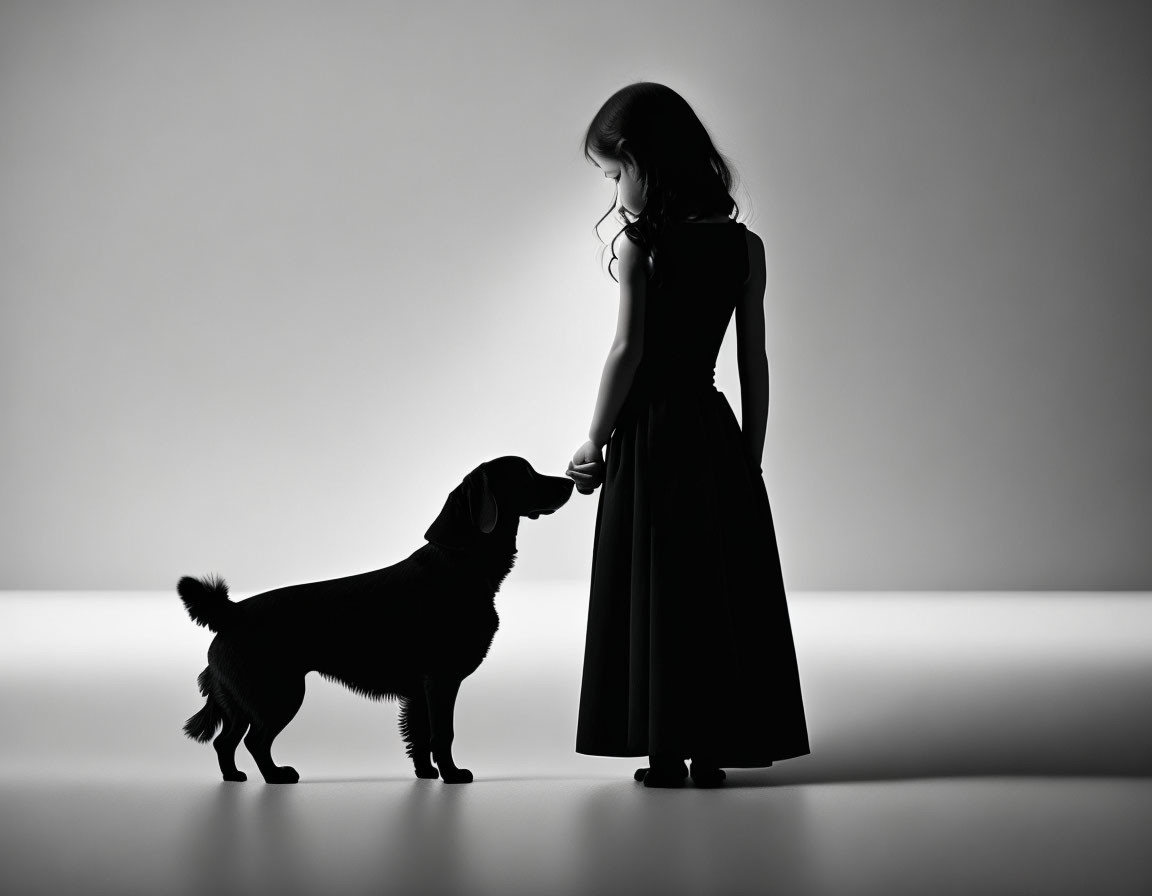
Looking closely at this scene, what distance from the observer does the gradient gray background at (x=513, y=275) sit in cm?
686

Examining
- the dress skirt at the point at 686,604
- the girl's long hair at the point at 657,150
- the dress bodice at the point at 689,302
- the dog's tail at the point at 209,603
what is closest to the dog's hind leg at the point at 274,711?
the dog's tail at the point at 209,603

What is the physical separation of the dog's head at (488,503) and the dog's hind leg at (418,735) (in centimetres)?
32

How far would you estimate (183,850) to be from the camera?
1871mm

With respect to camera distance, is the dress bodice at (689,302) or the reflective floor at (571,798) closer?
the reflective floor at (571,798)

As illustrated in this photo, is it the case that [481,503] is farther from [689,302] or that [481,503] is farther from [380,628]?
[689,302]

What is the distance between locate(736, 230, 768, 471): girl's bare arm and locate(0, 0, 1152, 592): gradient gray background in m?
4.31

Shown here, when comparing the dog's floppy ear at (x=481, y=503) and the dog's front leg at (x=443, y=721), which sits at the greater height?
the dog's floppy ear at (x=481, y=503)

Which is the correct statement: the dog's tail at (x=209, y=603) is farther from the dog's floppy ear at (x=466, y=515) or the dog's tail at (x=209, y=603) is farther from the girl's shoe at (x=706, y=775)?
the girl's shoe at (x=706, y=775)

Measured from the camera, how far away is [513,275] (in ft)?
23.3

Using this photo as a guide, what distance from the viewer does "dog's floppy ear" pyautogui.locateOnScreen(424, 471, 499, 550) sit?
231 centimetres

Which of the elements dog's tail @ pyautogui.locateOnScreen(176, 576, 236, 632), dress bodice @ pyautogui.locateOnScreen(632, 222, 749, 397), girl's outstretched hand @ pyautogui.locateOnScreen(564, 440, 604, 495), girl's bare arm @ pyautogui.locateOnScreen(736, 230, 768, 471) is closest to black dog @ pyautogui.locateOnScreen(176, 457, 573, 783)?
dog's tail @ pyautogui.locateOnScreen(176, 576, 236, 632)

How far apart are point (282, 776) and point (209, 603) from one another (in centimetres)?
36

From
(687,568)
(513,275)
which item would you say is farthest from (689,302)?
(513,275)

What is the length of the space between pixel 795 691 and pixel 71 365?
5.74 metres
